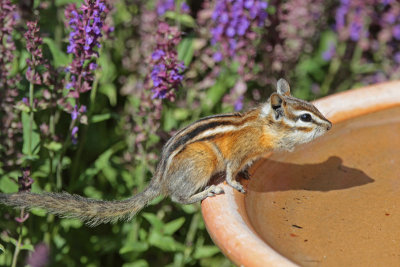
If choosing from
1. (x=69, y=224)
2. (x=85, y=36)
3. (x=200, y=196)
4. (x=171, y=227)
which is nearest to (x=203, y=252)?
(x=171, y=227)

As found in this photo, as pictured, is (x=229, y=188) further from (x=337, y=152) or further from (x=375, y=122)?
(x=375, y=122)

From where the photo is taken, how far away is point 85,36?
140 inches

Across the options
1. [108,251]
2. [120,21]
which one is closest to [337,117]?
[108,251]

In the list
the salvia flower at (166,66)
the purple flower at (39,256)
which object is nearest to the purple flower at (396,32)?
the salvia flower at (166,66)

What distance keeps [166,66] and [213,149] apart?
59cm

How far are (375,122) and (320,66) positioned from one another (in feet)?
8.89

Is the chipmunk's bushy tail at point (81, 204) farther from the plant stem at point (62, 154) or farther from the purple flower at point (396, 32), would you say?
the purple flower at point (396, 32)

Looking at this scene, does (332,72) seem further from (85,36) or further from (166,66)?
(85,36)

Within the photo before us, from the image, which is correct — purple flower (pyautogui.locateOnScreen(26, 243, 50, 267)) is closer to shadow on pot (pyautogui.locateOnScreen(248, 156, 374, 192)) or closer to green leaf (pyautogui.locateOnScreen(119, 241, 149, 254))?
green leaf (pyautogui.locateOnScreen(119, 241, 149, 254))

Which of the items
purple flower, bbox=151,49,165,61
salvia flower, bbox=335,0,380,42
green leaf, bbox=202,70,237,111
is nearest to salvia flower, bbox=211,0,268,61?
green leaf, bbox=202,70,237,111

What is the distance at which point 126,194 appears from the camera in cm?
458

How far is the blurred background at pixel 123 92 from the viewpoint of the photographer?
381cm

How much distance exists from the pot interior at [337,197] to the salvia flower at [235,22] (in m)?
1.06

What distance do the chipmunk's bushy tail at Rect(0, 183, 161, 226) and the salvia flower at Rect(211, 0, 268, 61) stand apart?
1353 millimetres
